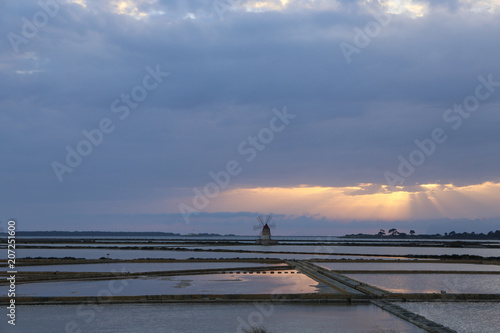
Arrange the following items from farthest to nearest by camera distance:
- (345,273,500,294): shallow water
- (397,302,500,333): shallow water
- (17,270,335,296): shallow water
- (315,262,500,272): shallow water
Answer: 1. (315,262,500,272): shallow water
2. (345,273,500,294): shallow water
3. (17,270,335,296): shallow water
4. (397,302,500,333): shallow water

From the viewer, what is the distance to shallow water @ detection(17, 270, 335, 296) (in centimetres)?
1881

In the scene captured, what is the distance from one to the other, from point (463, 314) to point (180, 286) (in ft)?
36.4

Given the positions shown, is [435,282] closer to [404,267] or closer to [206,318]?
[404,267]

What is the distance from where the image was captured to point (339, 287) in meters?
19.4

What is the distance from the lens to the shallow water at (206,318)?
40.9 ft

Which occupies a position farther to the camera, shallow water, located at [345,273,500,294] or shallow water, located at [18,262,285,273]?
shallow water, located at [18,262,285,273]

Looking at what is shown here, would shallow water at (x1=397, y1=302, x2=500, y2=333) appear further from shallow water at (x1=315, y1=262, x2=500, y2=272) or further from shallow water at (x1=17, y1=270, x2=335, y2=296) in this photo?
shallow water at (x1=315, y1=262, x2=500, y2=272)

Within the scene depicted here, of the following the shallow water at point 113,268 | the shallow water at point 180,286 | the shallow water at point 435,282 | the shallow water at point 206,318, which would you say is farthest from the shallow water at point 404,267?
the shallow water at point 206,318

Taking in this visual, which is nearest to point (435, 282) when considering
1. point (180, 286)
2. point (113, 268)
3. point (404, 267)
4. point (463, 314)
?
point (463, 314)

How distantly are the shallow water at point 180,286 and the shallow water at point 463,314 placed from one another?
415 cm

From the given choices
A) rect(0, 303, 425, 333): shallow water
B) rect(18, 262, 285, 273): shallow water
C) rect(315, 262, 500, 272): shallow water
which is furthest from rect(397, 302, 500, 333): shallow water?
rect(18, 262, 285, 273): shallow water

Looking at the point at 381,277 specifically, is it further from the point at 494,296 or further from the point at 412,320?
the point at 412,320

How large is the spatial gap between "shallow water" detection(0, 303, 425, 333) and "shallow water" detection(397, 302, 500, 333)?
1.21 m

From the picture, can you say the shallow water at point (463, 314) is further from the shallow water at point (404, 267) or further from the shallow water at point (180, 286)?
the shallow water at point (404, 267)
